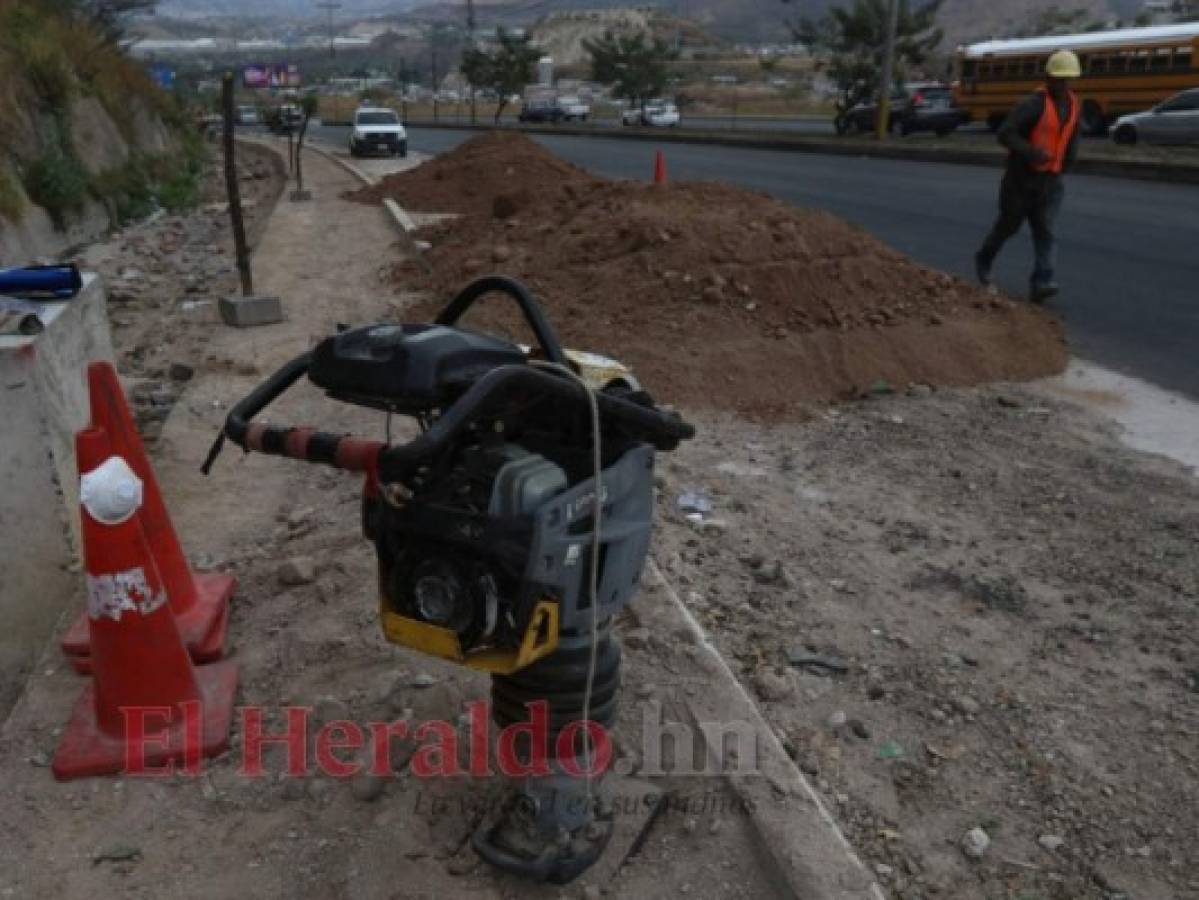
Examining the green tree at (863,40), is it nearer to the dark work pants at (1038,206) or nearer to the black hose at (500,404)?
the dark work pants at (1038,206)

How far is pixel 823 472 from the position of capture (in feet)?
17.3

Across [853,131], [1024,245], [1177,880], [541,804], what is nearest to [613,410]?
[541,804]

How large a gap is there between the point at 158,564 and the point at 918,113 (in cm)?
3536

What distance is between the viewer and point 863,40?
3659 centimetres

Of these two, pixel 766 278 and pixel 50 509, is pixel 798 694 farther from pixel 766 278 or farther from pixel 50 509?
pixel 766 278

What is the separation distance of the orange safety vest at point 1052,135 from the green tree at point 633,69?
1831 inches

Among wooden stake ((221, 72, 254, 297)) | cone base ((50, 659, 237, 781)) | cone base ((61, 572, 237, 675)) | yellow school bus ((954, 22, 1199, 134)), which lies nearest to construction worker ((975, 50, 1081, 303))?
wooden stake ((221, 72, 254, 297))

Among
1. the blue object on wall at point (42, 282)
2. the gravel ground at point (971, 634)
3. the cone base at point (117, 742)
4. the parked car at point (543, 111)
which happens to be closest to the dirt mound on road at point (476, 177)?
the gravel ground at point (971, 634)

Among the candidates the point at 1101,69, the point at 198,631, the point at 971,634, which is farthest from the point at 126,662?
the point at 1101,69

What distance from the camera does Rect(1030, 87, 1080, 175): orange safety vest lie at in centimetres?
852

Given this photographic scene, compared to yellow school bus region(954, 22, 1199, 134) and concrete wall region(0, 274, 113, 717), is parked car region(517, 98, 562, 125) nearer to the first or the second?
yellow school bus region(954, 22, 1199, 134)

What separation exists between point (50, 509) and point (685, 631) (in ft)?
7.01

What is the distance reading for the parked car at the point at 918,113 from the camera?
114 ft

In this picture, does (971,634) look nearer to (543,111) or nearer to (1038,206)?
(1038,206)
